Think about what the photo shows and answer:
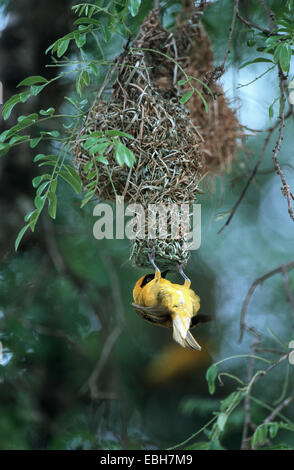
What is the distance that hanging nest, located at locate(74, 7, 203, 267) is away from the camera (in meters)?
1.58

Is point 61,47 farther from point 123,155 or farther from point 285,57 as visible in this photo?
point 285,57

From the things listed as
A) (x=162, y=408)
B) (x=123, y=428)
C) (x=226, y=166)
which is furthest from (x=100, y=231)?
(x=162, y=408)

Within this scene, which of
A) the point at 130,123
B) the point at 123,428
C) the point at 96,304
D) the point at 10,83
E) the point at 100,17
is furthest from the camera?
the point at 96,304

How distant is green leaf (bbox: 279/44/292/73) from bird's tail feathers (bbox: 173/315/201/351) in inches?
31.0

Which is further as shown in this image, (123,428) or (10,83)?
(123,428)

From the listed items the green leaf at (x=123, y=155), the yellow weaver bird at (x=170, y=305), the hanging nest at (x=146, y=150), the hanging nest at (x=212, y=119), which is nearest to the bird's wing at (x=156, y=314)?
the yellow weaver bird at (x=170, y=305)

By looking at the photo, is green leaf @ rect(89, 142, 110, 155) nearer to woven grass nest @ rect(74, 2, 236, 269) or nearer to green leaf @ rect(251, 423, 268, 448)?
woven grass nest @ rect(74, 2, 236, 269)

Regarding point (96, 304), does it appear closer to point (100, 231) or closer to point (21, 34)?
point (100, 231)

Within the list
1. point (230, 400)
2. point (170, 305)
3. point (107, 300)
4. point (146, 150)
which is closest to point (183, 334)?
point (170, 305)

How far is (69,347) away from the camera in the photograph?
2.96m

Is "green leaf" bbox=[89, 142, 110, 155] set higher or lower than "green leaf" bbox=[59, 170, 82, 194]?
higher

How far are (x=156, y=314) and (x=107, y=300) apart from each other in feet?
4.07

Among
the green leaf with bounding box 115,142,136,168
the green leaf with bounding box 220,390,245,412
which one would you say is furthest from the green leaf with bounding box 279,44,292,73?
the green leaf with bounding box 220,390,245,412

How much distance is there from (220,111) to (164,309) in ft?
2.98
